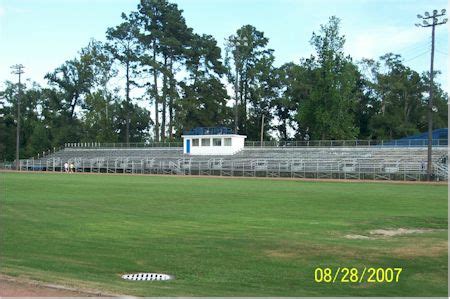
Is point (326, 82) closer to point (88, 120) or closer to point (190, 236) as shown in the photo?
point (88, 120)

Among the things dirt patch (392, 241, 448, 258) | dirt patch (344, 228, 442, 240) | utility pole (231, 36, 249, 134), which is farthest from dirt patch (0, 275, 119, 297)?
utility pole (231, 36, 249, 134)

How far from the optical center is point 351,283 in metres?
8.09

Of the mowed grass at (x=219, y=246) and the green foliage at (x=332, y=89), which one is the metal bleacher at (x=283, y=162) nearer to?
the green foliage at (x=332, y=89)

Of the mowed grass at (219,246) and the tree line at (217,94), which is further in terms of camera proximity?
the tree line at (217,94)

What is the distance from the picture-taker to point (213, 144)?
6562 centimetres

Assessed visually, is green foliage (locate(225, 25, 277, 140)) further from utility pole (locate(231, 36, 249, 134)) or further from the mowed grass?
the mowed grass

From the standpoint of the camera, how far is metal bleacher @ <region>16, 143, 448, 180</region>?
45.8 metres

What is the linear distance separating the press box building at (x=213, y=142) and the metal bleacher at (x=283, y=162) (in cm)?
133

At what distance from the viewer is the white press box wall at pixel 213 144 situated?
64312 mm

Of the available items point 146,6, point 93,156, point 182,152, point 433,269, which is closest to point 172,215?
point 433,269

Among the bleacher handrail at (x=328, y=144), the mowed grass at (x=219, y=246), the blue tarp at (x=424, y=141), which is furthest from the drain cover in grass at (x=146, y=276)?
the blue tarp at (x=424, y=141)

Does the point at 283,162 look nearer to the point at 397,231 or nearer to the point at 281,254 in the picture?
the point at 397,231

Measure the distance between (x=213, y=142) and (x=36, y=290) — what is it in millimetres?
58693

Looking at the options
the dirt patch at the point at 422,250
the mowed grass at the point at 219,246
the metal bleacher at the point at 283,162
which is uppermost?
the metal bleacher at the point at 283,162
